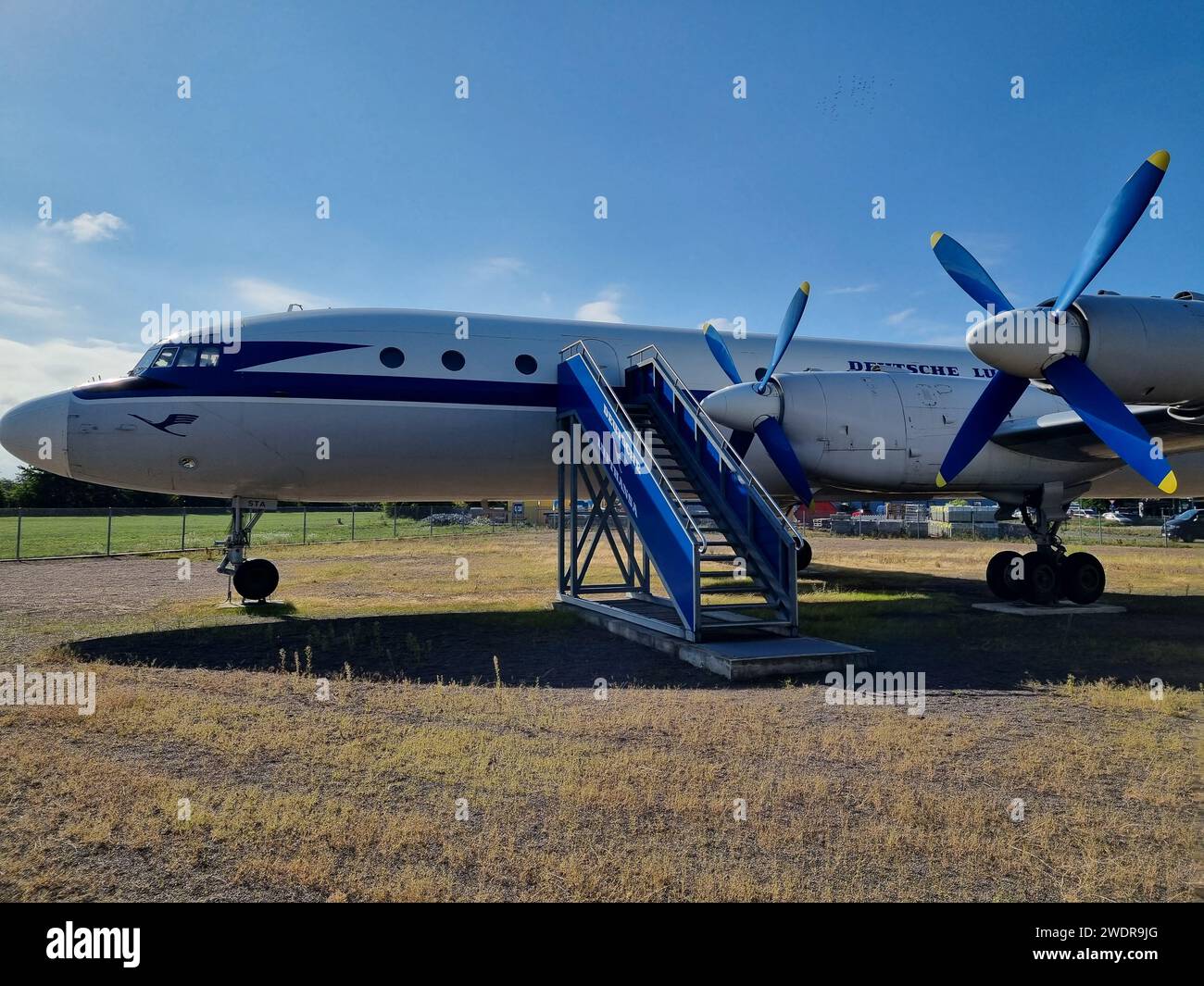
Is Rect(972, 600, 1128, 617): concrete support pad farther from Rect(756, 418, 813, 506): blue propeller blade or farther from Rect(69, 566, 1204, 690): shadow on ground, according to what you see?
Rect(756, 418, 813, 506): blue propeller blade

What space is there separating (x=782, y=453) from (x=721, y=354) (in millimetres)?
2627

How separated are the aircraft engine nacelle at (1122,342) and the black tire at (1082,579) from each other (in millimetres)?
6467

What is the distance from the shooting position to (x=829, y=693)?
7.87 meters

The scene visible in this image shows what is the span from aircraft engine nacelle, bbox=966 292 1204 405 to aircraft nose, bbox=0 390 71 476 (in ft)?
42.1

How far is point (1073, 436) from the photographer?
13227 millimetres

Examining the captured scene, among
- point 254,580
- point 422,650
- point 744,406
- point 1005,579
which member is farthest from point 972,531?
point 422,650

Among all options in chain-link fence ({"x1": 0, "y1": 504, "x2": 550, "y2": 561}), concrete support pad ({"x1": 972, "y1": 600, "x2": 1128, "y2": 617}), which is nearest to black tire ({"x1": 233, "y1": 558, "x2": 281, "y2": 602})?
chain-link fence ({"x1": 0, "y1": 504, "x2": 550, "y2": 561})

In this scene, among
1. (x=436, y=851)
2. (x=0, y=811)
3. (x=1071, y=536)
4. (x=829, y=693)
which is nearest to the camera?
(x=436, y=851)

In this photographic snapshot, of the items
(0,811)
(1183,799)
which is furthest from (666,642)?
(0,811)

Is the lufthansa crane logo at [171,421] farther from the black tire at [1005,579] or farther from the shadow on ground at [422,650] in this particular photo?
the black tire at [1005,579]

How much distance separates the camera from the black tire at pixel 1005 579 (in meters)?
15.1

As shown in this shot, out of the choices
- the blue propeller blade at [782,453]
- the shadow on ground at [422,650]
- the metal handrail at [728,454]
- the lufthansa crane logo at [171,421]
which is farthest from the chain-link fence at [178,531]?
the blue propeller blade at [782,453]
